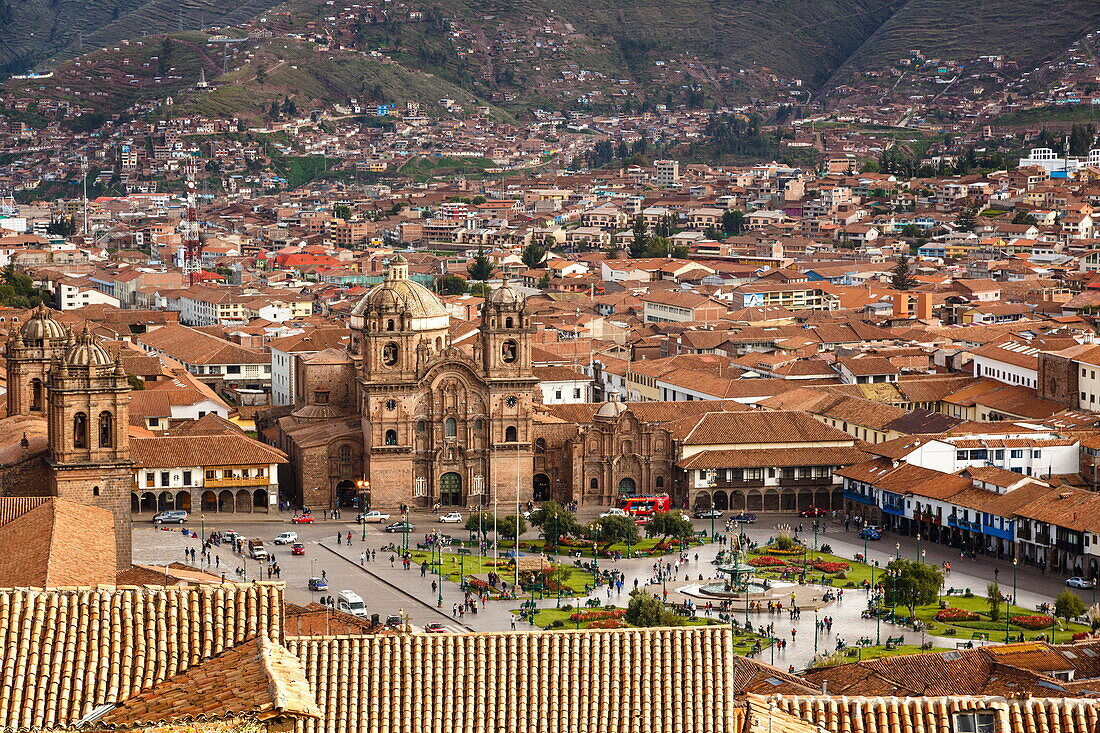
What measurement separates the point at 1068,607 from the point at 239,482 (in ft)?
94.5

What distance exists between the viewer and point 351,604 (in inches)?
2122

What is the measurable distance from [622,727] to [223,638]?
3.98 metres

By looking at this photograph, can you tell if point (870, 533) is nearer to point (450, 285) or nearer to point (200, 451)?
point (200, 451)

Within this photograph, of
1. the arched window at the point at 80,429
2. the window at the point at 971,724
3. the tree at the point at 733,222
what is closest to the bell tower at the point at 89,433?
the arched window at the point at 80,429

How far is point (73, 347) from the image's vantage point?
178ft

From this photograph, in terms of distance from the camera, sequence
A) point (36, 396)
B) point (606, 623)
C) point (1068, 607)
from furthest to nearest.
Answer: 1. point (36, 396)
2. point (1068, 607)
3. point (606, 623)

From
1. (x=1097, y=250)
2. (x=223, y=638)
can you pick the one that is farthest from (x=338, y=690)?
(x=1097, y=250)

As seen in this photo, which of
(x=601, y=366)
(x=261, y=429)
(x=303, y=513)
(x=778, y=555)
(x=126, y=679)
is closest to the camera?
(x=126, y=679)

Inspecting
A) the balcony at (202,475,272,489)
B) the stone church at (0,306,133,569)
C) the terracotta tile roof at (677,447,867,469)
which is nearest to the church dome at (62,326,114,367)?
the stone church at (0,306,133,569)

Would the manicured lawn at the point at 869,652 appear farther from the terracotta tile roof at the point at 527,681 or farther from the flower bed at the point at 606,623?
the terracotta tile roof at the point at 527,681

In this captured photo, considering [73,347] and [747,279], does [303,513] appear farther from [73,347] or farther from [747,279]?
[747,279]

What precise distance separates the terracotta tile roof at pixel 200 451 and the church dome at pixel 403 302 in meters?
5.93

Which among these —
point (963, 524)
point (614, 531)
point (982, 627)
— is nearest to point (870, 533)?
point (963, 524)

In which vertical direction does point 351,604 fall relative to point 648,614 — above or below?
below
